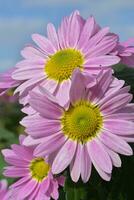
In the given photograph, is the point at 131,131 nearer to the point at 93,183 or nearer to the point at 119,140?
the point at 119,140

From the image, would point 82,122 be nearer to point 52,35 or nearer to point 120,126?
point 120,126

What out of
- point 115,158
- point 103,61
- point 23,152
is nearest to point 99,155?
point 115,158

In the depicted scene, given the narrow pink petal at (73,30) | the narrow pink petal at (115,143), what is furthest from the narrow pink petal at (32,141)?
the narrow pink petal at (73,30)

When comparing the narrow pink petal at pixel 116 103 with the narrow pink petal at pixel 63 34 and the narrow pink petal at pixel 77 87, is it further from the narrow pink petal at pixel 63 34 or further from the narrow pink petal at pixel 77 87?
the narrow pink petal at pixel 63 34

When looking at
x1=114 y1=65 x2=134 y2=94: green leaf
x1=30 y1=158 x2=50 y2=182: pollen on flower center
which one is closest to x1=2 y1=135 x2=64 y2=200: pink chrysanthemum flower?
x1=30 y1=158 x2=50 y2=182: pollen on flower center

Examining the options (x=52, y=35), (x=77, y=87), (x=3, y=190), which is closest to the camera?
(x=77, y=87)

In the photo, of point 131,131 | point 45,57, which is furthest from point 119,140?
point 45,57
